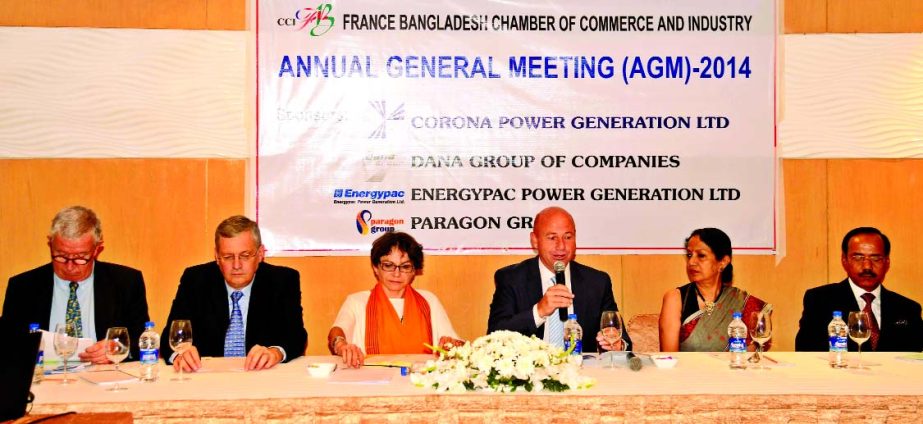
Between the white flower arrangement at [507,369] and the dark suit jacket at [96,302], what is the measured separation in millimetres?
1841

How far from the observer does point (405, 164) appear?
17.3 ft

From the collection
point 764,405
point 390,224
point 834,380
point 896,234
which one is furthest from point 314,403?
point 896,234

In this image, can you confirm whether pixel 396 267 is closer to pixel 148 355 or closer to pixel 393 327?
pixel 393 327

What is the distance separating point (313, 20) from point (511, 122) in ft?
4.14

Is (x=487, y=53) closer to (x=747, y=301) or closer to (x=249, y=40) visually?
(x=249, y=40)

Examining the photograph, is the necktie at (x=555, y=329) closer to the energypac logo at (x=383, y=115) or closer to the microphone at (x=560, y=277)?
the microphone at (x=560, y=277)

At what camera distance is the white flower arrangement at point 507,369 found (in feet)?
10.0

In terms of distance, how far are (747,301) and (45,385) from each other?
10.1 feet

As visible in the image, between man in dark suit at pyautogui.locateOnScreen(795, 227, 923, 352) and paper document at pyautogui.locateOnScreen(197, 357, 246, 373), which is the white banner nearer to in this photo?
man in dark suit at pyautogui.locateOnScreen(795, 227, 923, 352)

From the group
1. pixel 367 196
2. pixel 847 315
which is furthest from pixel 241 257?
pixel 847 315

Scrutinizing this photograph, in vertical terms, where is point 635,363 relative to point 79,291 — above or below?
below

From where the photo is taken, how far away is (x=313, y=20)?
5.25 m

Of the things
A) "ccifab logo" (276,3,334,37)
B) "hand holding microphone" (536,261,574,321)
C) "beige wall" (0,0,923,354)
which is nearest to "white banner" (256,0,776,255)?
"ccifab logo" (276,3,334,37)

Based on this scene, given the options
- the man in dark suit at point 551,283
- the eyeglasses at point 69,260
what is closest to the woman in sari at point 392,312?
the man in dark suit at point 551,283
